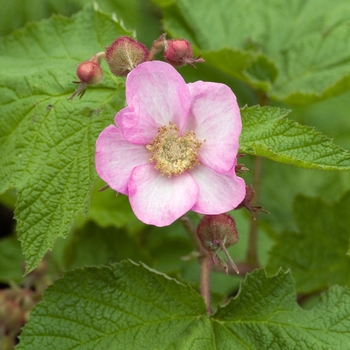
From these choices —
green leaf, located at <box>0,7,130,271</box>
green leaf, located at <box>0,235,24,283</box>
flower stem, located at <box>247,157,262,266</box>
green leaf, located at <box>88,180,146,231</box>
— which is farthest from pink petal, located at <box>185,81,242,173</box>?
green leaf, located at <box>0,235,24,283</box>

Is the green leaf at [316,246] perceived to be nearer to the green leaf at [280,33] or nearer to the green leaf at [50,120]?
the green leaf at [280,33]

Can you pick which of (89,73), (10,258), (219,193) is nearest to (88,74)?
(89,73)

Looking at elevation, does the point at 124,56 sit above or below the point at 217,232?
Answer: above

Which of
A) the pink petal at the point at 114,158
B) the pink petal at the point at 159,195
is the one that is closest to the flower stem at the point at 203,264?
the pink petal at the point at 159,195

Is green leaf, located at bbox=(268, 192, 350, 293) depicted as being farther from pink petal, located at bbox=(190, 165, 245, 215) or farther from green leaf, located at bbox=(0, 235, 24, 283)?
green leaf, located at bbox=(0, 235, 24, 283)

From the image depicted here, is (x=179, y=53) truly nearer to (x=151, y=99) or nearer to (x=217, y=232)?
(x=151, y=99)

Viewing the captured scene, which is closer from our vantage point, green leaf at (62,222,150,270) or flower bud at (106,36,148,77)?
flower bud at (106,36,148,77)
